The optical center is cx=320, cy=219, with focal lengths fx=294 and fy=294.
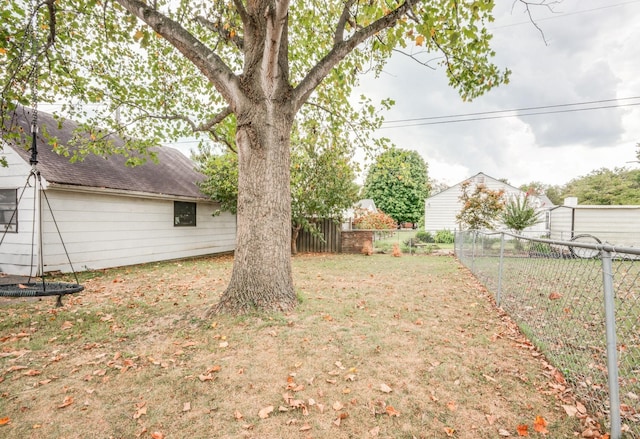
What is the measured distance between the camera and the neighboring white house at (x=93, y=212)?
777cm

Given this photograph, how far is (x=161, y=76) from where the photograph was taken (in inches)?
286

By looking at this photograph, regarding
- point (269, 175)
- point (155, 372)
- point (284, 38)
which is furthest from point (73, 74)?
point (155, 372)

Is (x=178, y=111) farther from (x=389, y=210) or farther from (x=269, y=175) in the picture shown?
(x=389, y=210)

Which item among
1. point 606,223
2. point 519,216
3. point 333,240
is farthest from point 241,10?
point 606,223

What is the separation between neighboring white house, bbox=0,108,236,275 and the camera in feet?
25.5

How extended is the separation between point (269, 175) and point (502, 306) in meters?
4.62

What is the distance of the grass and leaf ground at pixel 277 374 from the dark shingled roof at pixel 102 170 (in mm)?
4094

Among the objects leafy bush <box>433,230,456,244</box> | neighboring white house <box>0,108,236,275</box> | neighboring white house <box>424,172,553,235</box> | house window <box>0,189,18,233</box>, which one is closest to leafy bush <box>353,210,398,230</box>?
leafy bush <box>433,230,456,244</box>

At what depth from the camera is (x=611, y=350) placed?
2078 millimetres

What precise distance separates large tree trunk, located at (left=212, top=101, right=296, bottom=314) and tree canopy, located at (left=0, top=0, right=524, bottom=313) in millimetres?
15

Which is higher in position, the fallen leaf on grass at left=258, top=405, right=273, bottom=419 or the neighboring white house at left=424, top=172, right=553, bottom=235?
the neighboring white house at left=424, top=172, right=553, bottom=235

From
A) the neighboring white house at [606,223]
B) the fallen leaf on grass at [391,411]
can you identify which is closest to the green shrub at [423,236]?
the neighboring white house at [606,223]

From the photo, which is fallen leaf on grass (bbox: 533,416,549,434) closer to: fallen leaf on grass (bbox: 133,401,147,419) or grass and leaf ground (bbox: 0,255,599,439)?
grass and leaf ground (bbox: 0,255,599,439)

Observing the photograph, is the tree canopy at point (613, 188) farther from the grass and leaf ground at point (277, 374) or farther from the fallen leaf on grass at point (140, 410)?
the fallen leaf on grass at point (140, 410)
